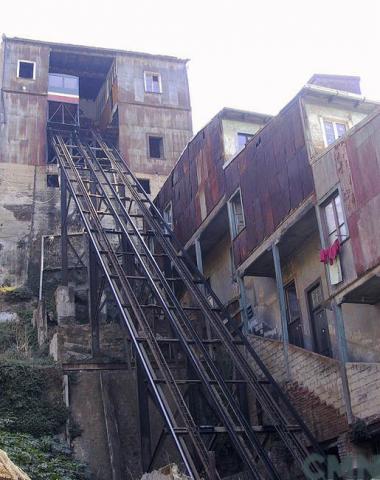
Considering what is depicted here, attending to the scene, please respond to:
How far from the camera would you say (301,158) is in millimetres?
17328

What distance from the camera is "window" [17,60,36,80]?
36.2m

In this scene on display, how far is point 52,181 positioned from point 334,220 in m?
21.1

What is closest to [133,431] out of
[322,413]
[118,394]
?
[118,394]

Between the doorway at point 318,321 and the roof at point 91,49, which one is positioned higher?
the roof at point 91,49

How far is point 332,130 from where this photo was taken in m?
17.9

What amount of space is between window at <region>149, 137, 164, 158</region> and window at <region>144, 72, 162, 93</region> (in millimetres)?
2846

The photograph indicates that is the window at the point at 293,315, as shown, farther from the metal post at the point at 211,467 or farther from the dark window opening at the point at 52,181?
the dark window opening at the point at 52,181

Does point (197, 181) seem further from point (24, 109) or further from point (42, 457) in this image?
point (24, 109)

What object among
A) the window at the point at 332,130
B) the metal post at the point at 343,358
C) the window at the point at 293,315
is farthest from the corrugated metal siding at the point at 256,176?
the metal post at the point at 343,358

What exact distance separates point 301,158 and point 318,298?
381 cm

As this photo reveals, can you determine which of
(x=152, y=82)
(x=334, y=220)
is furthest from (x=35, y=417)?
(x=152, y=82)

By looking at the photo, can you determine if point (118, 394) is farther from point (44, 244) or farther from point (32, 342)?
point (44, 244)

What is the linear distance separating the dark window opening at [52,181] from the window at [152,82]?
275 inches

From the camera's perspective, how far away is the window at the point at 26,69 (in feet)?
119
